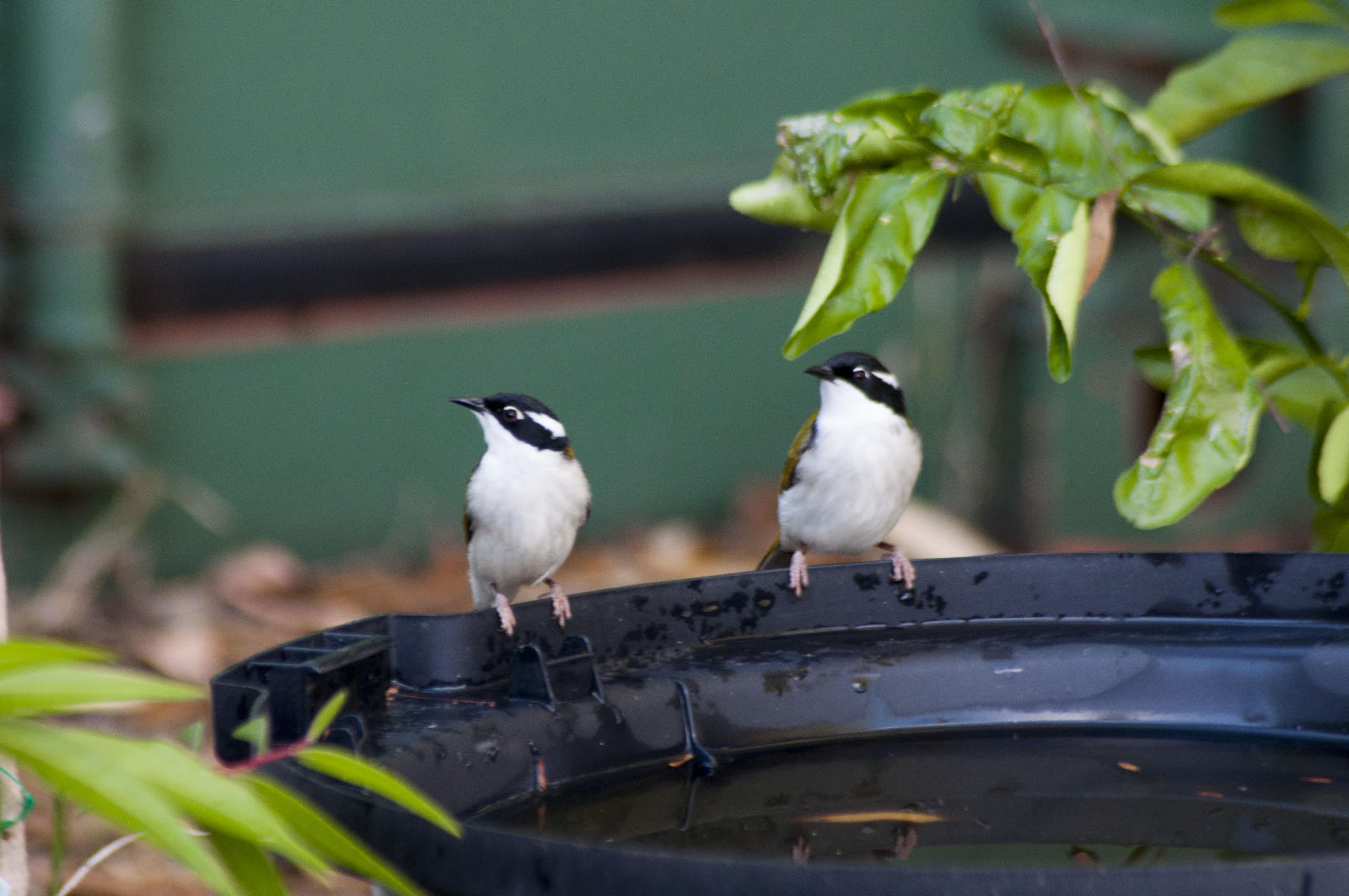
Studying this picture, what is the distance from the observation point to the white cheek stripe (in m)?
3.15

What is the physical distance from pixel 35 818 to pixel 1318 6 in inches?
125

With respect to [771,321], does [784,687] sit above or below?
below

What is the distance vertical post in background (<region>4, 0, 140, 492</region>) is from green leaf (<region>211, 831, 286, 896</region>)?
3.69 meters

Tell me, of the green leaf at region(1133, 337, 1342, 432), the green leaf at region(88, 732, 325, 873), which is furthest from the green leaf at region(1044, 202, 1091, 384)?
the green leaf at region(88, 732, 325, 873)

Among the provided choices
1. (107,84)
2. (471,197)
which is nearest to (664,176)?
(471,197)

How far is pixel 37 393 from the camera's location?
4676 millimetres

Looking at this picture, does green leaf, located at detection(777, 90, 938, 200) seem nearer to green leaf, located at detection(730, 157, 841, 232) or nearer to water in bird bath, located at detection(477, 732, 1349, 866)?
green leaf, located at detection(730, 157, 841, 232)

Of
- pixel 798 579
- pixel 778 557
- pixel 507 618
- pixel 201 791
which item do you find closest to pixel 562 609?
pixel 507 618

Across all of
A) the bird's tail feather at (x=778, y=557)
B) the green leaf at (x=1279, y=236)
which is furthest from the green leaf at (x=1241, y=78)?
the bird's tail feather at (x=778, y=557)

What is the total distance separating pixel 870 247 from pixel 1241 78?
2.83 feet

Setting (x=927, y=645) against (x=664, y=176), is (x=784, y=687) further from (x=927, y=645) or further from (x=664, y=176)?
(x=664, y=176)

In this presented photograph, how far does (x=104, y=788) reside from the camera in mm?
1120

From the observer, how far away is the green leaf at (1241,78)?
2.43 metres

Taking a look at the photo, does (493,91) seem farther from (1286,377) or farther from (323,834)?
(323,834)
